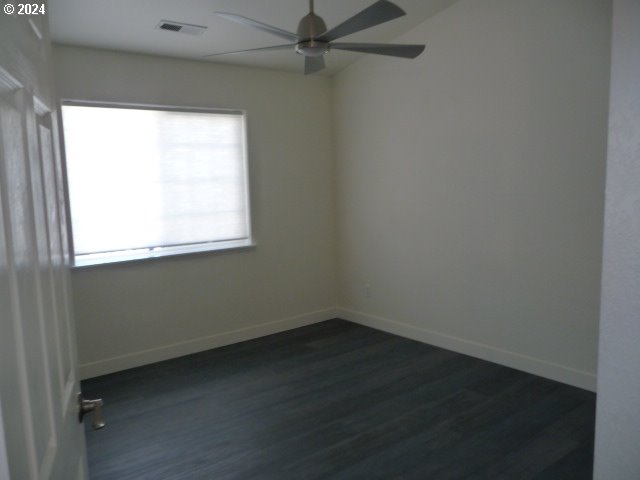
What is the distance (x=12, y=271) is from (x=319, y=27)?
6.34ft

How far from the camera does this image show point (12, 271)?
67 centimetres

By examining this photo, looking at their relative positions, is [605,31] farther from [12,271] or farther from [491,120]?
[12,271]

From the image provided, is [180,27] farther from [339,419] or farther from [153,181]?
[339,419]

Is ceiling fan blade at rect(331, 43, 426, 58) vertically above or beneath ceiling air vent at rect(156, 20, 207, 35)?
beneath

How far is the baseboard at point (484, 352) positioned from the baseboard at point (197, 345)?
1.67 feet

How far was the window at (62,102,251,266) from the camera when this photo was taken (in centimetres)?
359

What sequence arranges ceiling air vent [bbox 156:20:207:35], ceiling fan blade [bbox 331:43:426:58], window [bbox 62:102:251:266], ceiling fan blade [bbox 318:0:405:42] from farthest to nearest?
window [bbox 62:102:251:266], ceiling air vent [bbox 156:20:207:35], ceiling fan blade [bbox 331:43:426:58], ceiling fan blade [bbox 318:0:405:42]

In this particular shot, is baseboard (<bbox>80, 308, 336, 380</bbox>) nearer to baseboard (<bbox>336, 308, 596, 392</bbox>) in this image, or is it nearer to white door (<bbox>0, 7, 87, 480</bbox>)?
baseboard (<bbox>336, 308, 596, 392</bbox>)

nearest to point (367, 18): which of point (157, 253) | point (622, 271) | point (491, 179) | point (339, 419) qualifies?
point (622, 271)

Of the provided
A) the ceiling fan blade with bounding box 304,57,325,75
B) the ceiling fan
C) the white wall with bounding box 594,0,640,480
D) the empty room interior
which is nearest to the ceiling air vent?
the empty room interior

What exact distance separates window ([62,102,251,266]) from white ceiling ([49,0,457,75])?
50 cm

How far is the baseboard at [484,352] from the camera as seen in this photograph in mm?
3283

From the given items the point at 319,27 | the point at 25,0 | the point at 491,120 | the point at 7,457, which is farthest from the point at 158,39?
the point at 7,457

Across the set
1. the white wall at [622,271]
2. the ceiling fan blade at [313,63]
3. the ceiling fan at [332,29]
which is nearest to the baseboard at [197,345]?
the ceiling fan blade at [313,63]
